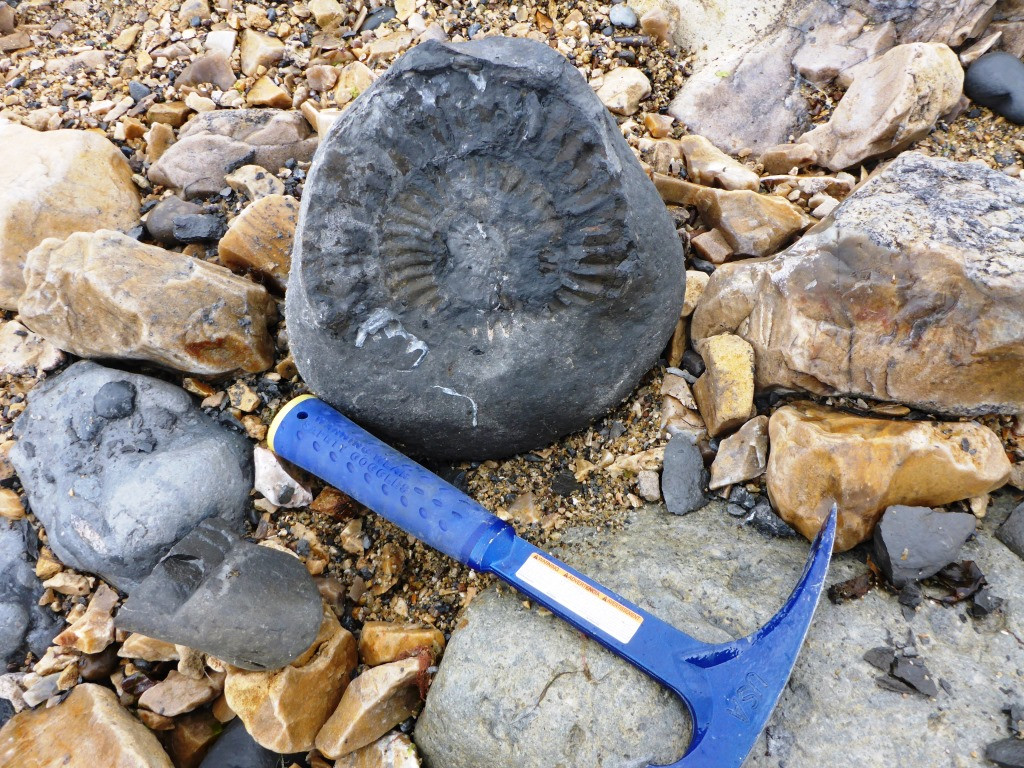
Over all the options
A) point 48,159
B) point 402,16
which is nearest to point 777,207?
point 402,16

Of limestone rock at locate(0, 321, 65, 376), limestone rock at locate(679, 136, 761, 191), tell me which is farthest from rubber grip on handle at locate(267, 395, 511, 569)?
limestone rock at locate(679, 136, 761, 191)

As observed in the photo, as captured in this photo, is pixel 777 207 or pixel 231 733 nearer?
pixel 231 733

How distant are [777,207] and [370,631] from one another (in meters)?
1.81

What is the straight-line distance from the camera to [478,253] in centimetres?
201

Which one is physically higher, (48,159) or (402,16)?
(402,16)

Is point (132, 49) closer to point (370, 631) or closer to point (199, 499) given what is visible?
point (199, 499)

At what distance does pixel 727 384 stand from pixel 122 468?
1733mm

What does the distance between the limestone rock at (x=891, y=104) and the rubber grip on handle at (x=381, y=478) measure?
1864mm

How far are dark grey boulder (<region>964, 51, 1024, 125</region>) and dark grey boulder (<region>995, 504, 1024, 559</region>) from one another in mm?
1624

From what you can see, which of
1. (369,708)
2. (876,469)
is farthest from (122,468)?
(876,469)

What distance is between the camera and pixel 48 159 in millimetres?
2762

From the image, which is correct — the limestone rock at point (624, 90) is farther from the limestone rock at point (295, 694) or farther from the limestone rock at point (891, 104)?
the limestone rock at point (295, 694)

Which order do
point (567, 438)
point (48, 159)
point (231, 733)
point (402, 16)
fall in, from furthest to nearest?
1. point (402, 16)
2. point (48, 159)
3. point (567, 438)
4. point (231, 733)

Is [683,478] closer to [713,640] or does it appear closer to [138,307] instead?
[713,640]
